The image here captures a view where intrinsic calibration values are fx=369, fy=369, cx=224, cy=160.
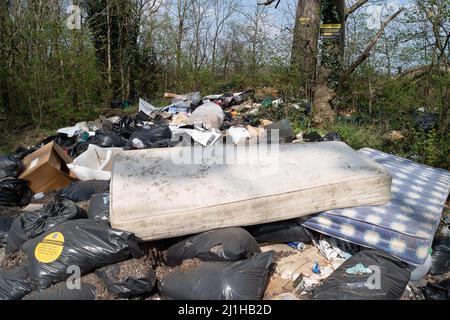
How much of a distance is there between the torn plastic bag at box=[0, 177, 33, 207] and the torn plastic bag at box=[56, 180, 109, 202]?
0.42 meters

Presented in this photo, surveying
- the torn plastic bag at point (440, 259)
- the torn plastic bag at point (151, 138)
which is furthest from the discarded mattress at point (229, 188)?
the torn plastic bag at point (151, 138)

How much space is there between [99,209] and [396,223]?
1993 mm

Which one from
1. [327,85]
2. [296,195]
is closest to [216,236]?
[296,195]

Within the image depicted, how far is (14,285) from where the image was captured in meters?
2.03

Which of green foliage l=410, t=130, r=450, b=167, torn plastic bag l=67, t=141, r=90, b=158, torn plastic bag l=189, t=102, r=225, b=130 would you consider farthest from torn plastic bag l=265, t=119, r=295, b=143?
torn plastic bag l=67, t=141, r=90, b=158

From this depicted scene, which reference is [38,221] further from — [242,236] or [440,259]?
[440,259]

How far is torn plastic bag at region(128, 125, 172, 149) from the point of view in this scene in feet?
14.4

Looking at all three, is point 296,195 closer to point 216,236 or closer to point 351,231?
point 351,231

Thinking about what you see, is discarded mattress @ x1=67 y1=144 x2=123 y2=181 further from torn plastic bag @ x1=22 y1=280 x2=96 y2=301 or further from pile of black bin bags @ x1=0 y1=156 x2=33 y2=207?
torn plastic bag @ x1=22 y1=280 x2=96 y2=301

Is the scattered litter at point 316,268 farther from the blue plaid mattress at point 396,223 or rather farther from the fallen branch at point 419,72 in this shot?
the fallen branch at point 419,72

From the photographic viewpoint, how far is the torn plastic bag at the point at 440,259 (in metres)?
2.43

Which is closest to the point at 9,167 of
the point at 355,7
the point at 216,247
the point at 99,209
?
the point at 99,209

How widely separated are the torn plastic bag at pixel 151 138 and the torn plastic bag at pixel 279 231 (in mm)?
2076
